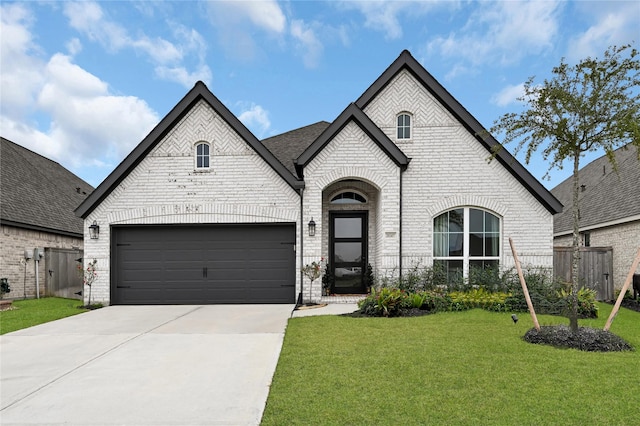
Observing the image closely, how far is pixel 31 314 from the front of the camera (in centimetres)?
1038

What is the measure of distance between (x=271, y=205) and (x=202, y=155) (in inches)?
96.6

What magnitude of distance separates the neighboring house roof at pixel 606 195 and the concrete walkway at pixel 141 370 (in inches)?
512

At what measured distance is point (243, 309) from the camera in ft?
34.4

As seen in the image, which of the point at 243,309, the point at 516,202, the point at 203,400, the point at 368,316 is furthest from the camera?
the point at 516,202

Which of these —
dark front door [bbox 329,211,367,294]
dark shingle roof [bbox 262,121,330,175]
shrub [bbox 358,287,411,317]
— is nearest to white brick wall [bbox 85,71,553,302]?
dark front door [bbox 329,211,367,294]

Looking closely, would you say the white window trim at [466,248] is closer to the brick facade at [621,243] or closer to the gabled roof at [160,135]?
the gabled roof at [160,135]

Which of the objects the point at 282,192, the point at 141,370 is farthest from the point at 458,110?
the point at 141,370

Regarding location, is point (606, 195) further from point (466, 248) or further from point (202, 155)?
point (202, 155)

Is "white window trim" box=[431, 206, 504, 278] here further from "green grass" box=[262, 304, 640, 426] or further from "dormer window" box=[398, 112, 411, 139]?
"green grass" box=[262, 304, 640, 426]

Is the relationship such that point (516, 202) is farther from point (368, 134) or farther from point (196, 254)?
point (196, 254)

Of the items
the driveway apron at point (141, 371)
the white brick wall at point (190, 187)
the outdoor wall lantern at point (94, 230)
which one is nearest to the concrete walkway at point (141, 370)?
the driveway apron at point (141, 371)

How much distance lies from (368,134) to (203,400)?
8290mm

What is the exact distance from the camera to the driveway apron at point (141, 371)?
4051mm

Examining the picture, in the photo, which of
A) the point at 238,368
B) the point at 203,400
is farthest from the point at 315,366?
the point at 203,400
